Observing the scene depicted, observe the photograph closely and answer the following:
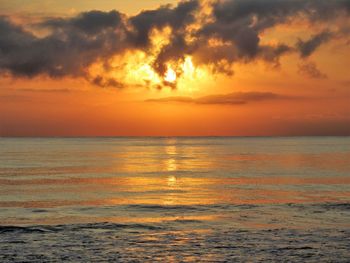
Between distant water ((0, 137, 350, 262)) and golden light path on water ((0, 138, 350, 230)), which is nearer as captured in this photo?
distant water ((0, 137, 350, 262))

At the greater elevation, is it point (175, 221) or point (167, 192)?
point (175, 221)

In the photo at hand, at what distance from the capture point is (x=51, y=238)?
2567 cm

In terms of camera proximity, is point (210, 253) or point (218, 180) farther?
point (218, 180)

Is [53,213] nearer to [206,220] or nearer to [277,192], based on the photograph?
[206,220]

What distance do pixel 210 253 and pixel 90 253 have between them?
17.3ft

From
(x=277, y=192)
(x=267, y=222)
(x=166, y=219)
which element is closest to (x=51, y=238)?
(x=166, y=219)

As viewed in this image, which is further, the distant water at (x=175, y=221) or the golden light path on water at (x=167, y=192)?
the golden light path on water at (x=167, y=192)

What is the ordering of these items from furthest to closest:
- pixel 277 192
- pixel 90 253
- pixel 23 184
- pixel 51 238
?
pixel 23 184 < pixel 277 192 < pixel 51 238 < pixel 90 253

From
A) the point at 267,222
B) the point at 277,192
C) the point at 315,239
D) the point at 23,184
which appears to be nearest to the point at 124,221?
the point at 267,222

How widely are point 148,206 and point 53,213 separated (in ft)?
24.4

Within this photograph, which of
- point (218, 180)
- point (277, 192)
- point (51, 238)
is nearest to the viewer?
point (51, 238)

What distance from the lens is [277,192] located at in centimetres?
4797

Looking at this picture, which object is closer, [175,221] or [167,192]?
[175,221]

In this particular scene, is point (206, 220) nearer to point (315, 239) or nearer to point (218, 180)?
point (315, 239)
